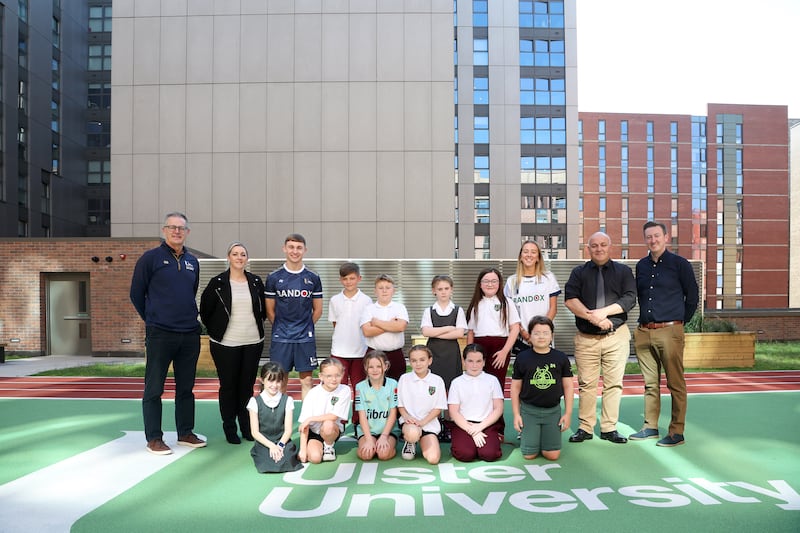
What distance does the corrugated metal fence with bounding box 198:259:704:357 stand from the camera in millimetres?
15367

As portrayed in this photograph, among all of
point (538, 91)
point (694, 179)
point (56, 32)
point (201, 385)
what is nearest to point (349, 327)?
point (201, 385)

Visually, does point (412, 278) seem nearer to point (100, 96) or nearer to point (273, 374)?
point (273, 374)

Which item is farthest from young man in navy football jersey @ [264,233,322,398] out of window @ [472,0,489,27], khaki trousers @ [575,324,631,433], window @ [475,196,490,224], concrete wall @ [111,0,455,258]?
window @ [472,0,489,27]

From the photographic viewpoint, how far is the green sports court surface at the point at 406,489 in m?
3.69

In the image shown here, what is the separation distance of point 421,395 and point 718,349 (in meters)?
9.83

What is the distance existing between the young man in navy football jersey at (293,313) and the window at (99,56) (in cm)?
4168

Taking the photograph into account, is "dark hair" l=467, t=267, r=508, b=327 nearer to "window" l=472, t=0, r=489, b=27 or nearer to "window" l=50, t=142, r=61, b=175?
"window" l=50, t=142, r=61, b=175

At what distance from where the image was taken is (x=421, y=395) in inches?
209

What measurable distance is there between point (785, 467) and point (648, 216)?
7174 cm

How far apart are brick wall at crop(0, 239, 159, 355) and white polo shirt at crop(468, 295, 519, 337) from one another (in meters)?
12.1

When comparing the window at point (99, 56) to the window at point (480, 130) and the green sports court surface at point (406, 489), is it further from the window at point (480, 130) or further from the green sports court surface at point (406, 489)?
the green sports court surface at point (406, 489)

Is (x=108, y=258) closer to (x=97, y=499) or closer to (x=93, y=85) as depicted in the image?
(x=97, y=499)

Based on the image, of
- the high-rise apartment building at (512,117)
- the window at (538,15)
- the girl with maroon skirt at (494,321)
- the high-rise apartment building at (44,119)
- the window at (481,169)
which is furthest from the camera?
the window at (538,15)

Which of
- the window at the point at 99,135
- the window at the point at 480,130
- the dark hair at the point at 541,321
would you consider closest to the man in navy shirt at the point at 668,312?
the dark hair at the point at 541,321
